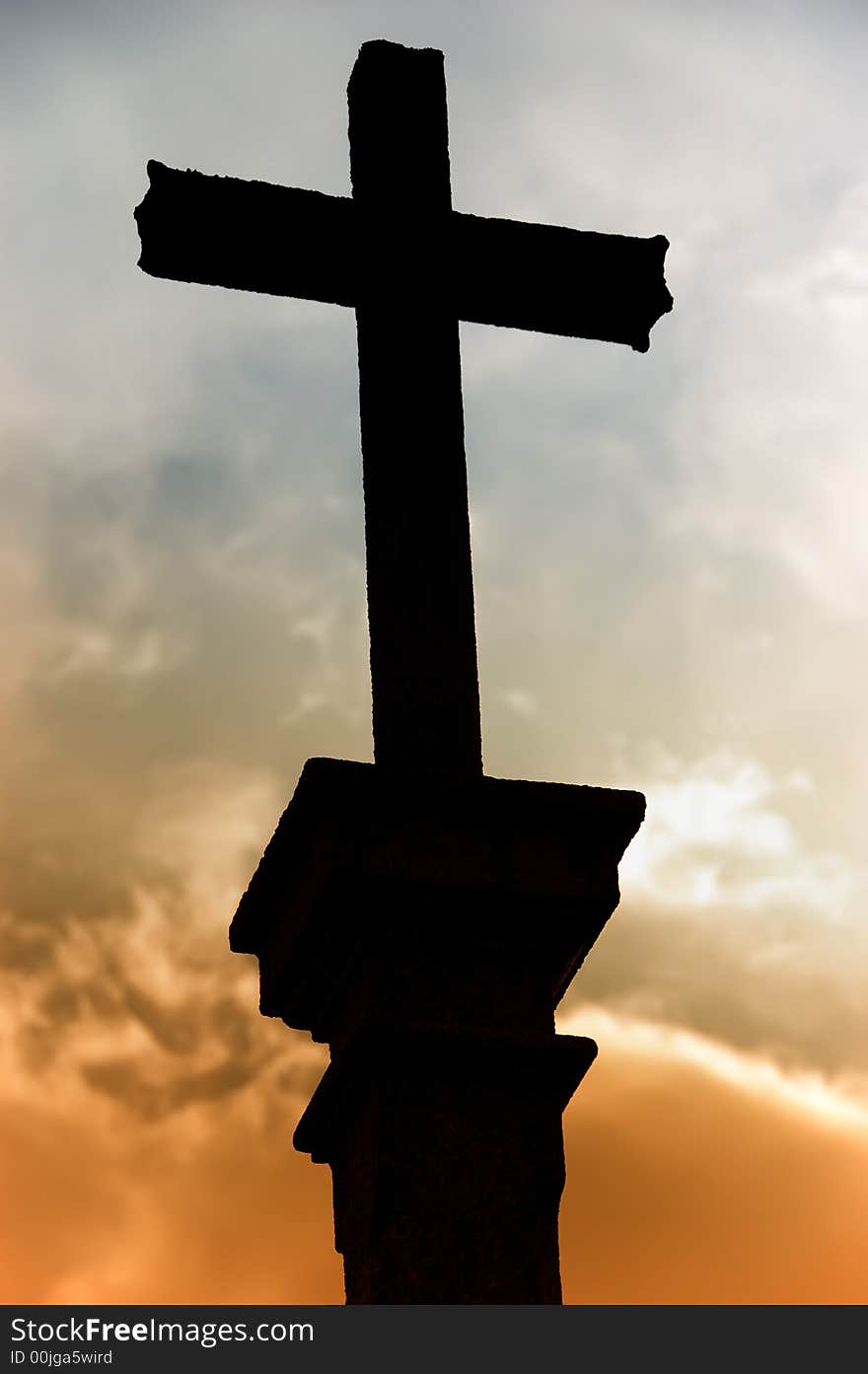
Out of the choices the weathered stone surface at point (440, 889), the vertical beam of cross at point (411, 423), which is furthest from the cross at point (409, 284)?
the weathered stone surface at point (440, 889)

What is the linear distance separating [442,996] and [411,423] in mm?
1930

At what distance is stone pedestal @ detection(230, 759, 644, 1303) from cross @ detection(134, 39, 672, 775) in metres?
0.51

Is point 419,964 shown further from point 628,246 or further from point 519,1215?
point 628,246

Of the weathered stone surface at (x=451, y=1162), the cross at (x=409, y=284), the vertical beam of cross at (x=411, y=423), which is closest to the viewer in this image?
the weathered stone surface at (x=451, y=1162)

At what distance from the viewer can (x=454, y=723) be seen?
18.2 ft

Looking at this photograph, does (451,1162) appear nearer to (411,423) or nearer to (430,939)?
(430,939)

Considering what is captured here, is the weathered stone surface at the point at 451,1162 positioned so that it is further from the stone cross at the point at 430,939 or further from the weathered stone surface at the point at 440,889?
the weathered stone surface at the point at 440,889

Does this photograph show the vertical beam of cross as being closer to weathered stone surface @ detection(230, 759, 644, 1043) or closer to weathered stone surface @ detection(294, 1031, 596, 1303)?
weathered stone surface @ detection(230, 759, 644, 1043)

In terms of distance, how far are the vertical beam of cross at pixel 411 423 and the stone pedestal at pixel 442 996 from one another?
0.37 metres

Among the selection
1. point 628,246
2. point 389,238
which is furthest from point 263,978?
point 628,246

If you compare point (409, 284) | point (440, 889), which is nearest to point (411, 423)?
point (409, 284)

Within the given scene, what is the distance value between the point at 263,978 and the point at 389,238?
2.61 m

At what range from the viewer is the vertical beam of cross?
18.4ft

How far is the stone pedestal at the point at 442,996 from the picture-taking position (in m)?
4.95
